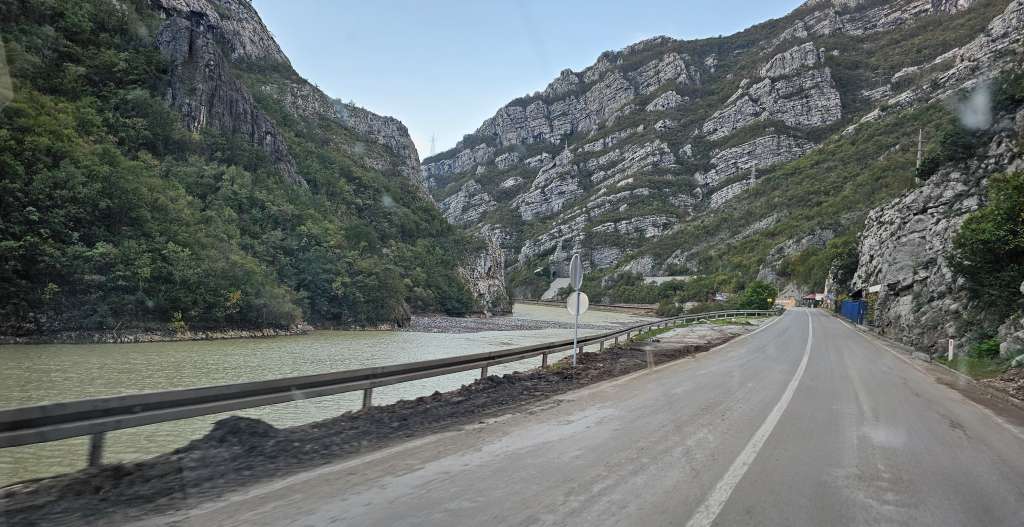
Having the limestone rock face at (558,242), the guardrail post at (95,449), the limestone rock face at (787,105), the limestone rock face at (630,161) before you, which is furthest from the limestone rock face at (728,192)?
the guardrail post at (95,449)

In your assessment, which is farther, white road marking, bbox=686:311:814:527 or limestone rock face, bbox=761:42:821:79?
limestone rock face, bbox=761:42:821:79

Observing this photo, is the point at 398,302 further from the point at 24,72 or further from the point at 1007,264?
the point at 1007,264

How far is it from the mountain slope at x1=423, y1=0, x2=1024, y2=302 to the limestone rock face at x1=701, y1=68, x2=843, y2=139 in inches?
15.5

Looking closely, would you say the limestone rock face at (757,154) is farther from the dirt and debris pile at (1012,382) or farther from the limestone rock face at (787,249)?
the dirt and debris pile at (1012,382)

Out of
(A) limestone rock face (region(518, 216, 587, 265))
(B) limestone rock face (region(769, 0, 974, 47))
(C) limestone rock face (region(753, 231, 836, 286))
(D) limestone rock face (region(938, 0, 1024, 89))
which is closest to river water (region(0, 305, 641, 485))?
(C) limestone rock face (region(753, 231, 836, 286))

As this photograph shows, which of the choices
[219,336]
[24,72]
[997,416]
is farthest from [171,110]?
[997,416]

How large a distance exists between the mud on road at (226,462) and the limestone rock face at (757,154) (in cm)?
14722

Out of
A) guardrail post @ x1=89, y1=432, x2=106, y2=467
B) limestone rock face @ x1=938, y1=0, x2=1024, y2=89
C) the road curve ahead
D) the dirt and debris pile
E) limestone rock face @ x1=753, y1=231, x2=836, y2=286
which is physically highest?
limestone rock face @ x1=938, y1=0, x2=1024, y2=89

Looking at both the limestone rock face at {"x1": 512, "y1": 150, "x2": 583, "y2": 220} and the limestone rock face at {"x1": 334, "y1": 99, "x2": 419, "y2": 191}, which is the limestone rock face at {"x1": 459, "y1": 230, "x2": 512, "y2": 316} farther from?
the limestone rock face at {"x1": 512, "y1": 150, "x2": 583, "y2": 220}

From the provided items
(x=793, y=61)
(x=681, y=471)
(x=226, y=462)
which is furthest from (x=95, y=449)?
(x=793, y=61)

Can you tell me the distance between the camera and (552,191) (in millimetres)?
184500

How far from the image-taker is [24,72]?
38.4m

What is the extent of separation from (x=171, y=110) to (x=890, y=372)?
2644 inches

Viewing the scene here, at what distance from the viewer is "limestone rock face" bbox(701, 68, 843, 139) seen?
13650cm
